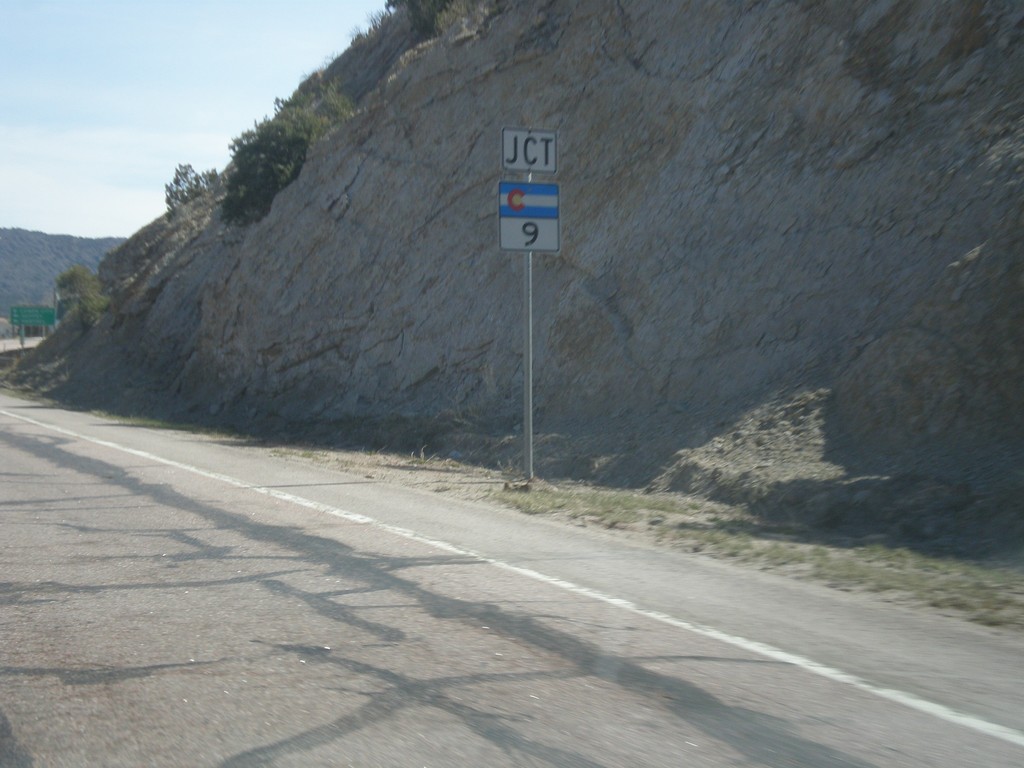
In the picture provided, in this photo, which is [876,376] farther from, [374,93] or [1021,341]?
[374,93]

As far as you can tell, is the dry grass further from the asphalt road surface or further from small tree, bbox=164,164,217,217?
small tree, bbox=164,164,217,217

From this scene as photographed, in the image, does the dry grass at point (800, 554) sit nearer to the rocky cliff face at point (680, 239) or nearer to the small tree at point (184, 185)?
the rocky cliff face at point (680, 239)

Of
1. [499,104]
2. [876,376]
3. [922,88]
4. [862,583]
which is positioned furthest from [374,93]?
[862,583]

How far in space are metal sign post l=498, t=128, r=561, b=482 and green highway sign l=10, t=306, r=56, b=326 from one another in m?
64.6

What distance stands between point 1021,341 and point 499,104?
48.0 feet

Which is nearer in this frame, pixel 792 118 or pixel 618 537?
pixel 618 537

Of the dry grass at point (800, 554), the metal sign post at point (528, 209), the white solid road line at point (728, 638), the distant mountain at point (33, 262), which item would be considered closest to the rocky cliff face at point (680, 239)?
the dry grass at point (800, 554)

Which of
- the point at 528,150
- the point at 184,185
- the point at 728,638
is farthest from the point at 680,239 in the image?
the point at 184,185

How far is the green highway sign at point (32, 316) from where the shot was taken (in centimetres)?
6962

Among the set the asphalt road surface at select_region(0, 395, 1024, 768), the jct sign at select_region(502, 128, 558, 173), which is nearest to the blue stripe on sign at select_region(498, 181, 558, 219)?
the jct sign at select_region(502, 128, 558, 173)

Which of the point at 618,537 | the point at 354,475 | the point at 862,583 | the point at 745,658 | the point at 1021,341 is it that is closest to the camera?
A: the point at 745,658

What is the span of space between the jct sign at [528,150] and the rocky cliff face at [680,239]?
4.04 metres

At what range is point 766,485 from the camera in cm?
1129

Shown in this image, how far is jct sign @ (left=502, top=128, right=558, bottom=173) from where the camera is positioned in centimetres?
1281
